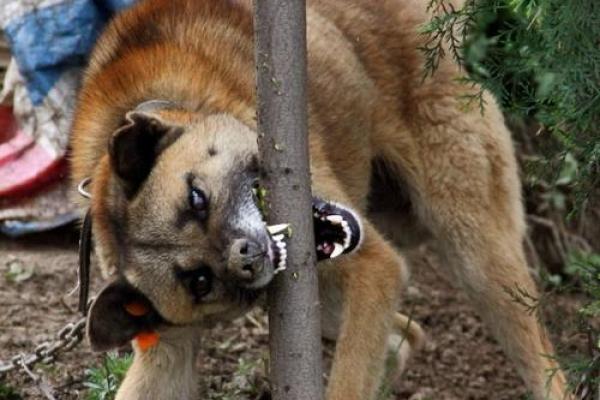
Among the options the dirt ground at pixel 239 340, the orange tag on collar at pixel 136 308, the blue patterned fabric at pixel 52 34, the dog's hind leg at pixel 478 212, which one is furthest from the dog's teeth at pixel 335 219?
the blue patterned fabric at pixel 52 34

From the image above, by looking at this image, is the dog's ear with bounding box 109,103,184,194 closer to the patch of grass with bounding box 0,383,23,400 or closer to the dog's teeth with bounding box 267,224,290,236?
the dog's teeth with bounding box 267,224,290,236

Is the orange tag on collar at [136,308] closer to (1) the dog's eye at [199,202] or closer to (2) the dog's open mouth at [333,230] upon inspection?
(1) the dog's eye at [199,202]

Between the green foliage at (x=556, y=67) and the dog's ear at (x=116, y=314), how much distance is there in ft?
4.39

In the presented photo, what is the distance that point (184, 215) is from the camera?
4.47m

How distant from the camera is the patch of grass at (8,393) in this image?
18.5ft

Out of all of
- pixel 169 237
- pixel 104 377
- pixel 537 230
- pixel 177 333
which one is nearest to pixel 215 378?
pixel 104 377

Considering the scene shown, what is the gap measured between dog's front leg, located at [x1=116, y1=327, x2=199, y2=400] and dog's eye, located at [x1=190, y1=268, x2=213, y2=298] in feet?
2.36

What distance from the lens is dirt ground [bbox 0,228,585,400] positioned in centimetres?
598

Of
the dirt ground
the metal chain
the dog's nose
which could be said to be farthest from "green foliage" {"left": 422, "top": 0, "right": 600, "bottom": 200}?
the metal chain

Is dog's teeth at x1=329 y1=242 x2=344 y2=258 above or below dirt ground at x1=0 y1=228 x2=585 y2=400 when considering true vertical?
above

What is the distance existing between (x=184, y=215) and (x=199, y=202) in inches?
2.8

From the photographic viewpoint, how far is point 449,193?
568 cm

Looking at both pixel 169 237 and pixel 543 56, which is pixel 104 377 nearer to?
pixel 169 237

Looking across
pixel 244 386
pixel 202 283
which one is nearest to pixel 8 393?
pixel 244 386
